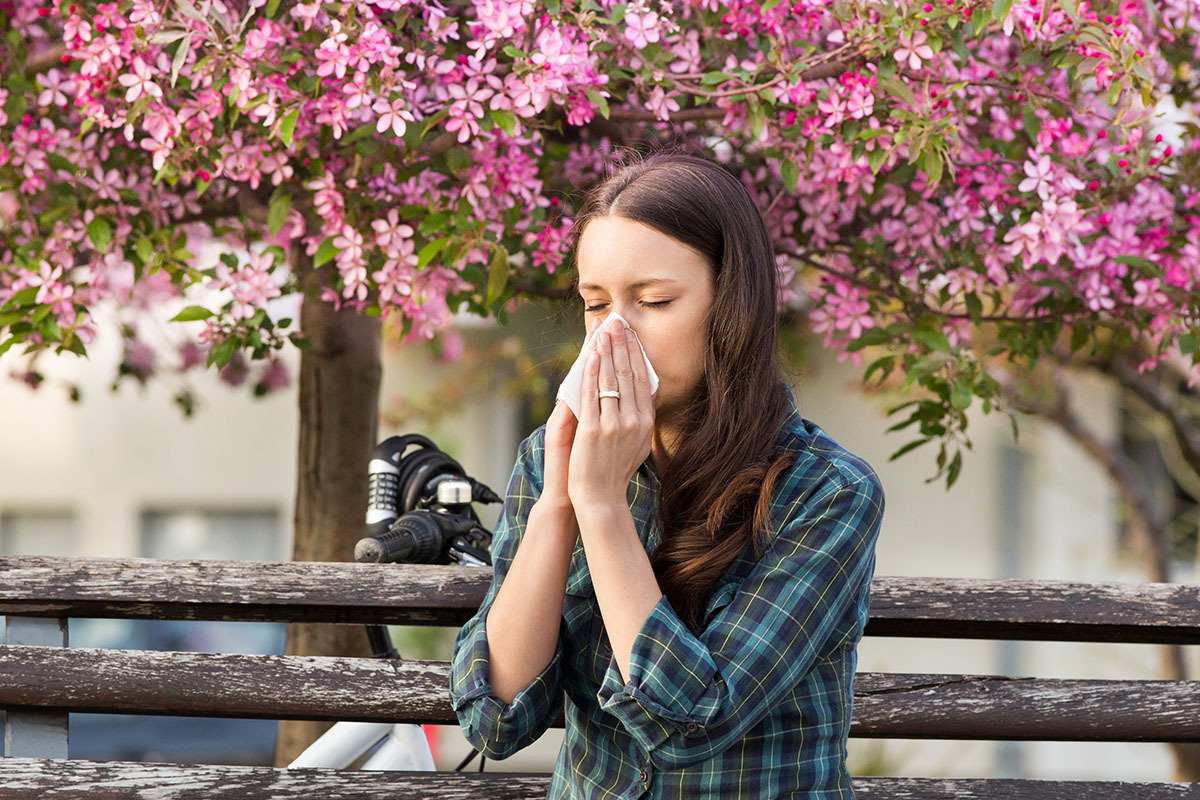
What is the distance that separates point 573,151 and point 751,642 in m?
1.43

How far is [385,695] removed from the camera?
1992 mm

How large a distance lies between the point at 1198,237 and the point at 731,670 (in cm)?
Result: 142

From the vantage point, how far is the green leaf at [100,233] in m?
2.21

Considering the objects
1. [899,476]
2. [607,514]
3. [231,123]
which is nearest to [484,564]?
[607,514]

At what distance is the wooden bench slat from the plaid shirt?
385mm

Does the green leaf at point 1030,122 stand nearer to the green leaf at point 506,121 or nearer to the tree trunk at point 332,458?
the green leaf at point 506,121

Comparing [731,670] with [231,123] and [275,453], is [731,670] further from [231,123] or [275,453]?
[275,453]

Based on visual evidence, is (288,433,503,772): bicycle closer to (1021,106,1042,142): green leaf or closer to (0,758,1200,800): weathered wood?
(0,758,1200,800): weathered wood

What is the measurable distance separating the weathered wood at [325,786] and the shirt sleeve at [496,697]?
1.14 feet

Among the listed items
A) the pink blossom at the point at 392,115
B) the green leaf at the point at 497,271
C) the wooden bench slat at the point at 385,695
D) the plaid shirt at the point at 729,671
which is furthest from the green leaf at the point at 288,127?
the wooden bench slat at the point at 385,695

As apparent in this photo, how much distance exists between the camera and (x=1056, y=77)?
239cm

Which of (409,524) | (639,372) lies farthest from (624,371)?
(409,524)

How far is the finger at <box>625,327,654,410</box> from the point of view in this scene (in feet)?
5.01

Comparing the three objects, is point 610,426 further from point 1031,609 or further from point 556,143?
point 556,143
